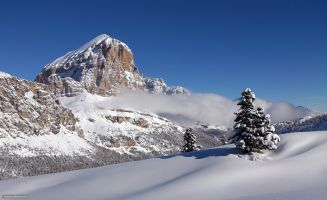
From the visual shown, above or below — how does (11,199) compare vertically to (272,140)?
below

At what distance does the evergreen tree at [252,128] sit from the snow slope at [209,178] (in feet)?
3.80

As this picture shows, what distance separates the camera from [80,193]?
44.2 m

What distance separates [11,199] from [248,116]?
25337mm

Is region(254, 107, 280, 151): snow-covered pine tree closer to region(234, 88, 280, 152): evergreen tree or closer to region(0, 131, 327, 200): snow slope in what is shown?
region(234, 88, 280, 152): evergreen tree

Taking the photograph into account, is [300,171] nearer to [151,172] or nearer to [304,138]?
[304,138]

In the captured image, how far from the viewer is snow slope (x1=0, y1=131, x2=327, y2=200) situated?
121 ft

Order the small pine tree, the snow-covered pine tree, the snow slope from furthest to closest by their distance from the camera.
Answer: the small pine tree, the snow-covered pine tree, the snow slope

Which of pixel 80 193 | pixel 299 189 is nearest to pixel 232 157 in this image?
pixel 299 189

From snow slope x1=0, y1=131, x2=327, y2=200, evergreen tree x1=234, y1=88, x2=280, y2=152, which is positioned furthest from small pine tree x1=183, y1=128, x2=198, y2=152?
evergreen tree x1=234, y1=88, x2=280, y2=152

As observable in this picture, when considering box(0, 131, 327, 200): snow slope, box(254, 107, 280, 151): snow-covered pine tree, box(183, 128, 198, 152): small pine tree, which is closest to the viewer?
box(0, 131, 327, 200): snow slope

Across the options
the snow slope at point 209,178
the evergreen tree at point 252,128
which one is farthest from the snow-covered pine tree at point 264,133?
the snow slope at point 209,178

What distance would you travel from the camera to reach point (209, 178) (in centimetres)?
4131

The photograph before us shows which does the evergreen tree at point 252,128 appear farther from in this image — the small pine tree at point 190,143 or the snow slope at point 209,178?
the small pine tree at point 190,143

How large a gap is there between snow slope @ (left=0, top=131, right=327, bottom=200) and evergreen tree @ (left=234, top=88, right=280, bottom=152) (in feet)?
3.80
